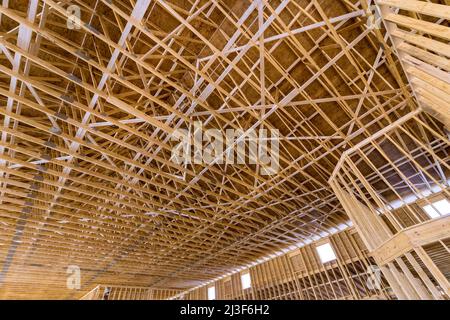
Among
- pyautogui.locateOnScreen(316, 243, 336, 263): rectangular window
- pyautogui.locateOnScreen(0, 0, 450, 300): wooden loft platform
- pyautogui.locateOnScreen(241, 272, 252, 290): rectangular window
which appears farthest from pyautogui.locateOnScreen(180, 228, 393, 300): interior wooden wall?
pyautogui.locateOnScreen(241, 272, 252, 290): rectangular window

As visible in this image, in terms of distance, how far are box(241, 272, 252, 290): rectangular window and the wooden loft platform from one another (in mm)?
882

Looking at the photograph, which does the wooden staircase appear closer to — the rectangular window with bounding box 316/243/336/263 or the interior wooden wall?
the interior wooden wall

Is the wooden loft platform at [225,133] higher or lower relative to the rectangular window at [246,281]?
higher

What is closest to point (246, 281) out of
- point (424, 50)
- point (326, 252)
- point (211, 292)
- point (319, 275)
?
point (211, 292)

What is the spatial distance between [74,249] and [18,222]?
15.6 feet

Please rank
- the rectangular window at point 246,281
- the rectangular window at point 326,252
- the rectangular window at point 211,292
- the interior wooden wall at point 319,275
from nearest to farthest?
the interior wooden wall at point 319,275, the rectangular window at point 326,252, the rectangular window at point 246,281, the rectangular window at point 211,292

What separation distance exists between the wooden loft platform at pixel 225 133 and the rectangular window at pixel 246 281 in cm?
88

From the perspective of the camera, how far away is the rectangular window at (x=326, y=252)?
52.5 feet

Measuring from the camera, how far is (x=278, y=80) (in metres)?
7.99

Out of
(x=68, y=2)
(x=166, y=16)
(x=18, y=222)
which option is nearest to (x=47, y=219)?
(x=18, y=222)

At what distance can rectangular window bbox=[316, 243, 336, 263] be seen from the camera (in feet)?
52.5

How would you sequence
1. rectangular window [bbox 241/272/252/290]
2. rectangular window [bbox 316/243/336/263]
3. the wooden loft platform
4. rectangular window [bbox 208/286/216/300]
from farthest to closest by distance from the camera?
rectangular window [bbox 208/286/216/300] < rectangular window [bbox 241/272/252/290] < rectangular window [bbox 316/243/336/263] < the wooden loft platform

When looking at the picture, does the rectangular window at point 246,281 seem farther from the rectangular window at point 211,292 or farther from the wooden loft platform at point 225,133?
the rectangular window at point 211,292

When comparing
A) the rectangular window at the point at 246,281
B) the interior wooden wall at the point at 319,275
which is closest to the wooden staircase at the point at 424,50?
the interior wooden wall at the point at 319,275
